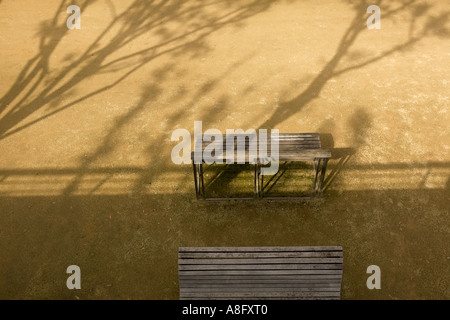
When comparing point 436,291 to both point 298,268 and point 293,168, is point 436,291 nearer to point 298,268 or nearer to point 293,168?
point 298,268

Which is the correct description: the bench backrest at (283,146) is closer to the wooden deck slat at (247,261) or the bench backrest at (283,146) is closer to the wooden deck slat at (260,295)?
the wooden deck slat at (247,261)

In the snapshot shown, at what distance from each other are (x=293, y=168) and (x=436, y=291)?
3783 mm

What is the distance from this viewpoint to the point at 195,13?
13.7 metres

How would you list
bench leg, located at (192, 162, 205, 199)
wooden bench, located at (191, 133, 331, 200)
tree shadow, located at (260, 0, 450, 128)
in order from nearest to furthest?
wooden bench, located at (191, 133, 331, 200) → bench leg, located at (192, 162, 205, 199) → tree shadow, located at (260, 0, 450, 128)

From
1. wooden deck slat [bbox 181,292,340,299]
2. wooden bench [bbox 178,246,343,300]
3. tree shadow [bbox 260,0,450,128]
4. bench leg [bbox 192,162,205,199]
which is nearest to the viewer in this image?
wooden bench [bbox 178,246,343,300]

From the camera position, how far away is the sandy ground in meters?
6.76

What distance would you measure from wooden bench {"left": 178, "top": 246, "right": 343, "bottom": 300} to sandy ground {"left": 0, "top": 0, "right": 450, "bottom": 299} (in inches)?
51.3

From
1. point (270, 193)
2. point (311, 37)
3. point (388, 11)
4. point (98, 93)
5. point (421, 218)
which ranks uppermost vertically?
point (388, 11)

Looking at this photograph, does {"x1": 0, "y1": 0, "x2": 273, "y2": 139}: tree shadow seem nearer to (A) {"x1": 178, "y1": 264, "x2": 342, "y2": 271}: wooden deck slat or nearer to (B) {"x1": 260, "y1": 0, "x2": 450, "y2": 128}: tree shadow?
(B) {"x1": 260, "y1": 0, "x2": 450, "y2": 128}: tree shadow

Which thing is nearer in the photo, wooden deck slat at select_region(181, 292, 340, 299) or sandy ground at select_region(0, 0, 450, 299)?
wooden deck slat at select_region(181, 292, 340, 299)

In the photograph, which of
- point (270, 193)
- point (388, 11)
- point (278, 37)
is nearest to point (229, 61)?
point (278, 37)

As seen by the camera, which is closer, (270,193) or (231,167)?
(270,193)

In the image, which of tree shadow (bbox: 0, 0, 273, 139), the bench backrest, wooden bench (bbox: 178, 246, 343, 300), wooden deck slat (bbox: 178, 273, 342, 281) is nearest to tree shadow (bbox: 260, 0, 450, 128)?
the bench backrest

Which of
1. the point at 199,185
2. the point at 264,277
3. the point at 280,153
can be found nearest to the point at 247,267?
the point at 264,277
